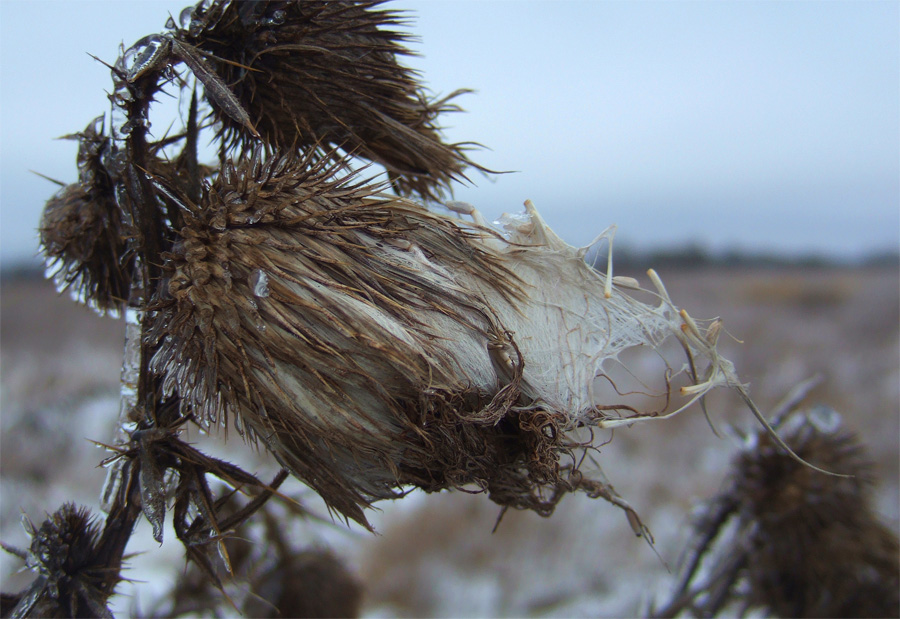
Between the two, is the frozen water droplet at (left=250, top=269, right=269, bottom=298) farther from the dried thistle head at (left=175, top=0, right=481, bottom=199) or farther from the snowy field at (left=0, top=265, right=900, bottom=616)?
the snowy field at (left=0, top=265, right=900, bottom=616)

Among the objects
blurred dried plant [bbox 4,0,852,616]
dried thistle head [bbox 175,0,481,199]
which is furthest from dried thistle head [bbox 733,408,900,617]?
dried thistle head [bbox 175,0,481,199]

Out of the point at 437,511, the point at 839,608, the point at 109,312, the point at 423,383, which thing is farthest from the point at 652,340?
the point at 437,511

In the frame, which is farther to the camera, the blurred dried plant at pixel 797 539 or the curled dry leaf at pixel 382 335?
the blurred dried plant at pixel 797 539

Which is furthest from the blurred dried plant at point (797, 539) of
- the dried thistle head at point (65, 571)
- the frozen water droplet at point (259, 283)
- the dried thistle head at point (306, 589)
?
the frozen water droplet at point (259, 283)

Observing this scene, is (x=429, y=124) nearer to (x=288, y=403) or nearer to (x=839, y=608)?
(x=288, y=403)

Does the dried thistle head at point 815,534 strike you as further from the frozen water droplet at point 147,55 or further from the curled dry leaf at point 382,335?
the frozen water droplet at point 147,55

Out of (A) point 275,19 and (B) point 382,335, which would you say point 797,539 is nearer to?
(B) point 382,335

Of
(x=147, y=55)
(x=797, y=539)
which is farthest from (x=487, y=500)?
(x=147, y=55)
